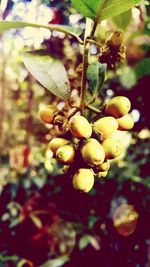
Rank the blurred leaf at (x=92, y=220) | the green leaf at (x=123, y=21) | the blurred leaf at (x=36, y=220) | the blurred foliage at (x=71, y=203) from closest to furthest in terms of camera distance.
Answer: the green leaf at (x=123, y=21), the blurred foliage at (x=71, y=203), the blurred leaf at (x=92, y=220), the blurred leaf at (x=36, y=220)

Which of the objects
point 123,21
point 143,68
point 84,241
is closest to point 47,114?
point 123,21

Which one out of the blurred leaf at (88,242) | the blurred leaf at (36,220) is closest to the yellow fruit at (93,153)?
the blurred leaf at (88,242)

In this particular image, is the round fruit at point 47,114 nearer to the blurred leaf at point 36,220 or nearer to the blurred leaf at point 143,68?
the blurred leaf at point 143,68

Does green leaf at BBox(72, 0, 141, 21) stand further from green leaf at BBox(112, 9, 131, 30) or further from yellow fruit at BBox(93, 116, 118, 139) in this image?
green leaf at BBox(112, 9, 131, 30)

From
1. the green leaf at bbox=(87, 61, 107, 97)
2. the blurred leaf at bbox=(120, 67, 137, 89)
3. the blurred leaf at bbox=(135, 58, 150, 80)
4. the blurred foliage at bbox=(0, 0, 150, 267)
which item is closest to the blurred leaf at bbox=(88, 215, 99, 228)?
the blurred foliage at bbox=(0, 0, 150, 267)

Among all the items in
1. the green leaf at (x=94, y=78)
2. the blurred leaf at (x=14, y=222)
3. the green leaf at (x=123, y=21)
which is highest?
the green leaf at (x=123, y=21)

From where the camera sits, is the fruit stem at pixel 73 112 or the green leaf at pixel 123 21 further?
the green leaf at pixel 123 21

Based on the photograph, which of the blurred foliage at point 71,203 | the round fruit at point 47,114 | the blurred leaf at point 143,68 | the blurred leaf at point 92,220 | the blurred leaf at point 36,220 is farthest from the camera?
the blurred leaf at point 36,220
